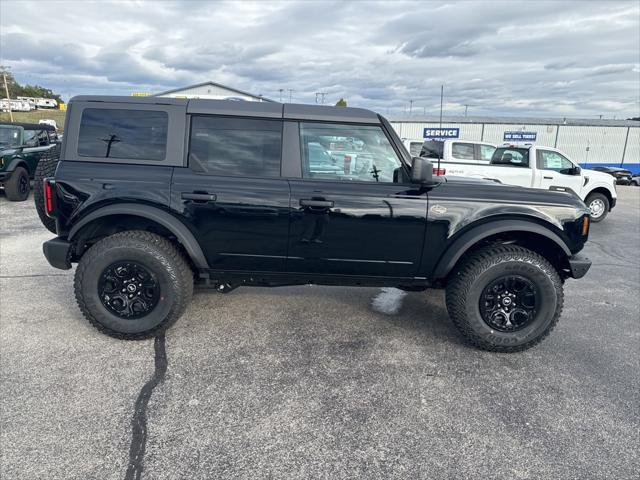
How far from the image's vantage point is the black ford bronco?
10.4ft

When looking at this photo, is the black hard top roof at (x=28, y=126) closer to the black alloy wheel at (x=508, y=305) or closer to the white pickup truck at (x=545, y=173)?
the white pickup truck at (x=545, y=173)

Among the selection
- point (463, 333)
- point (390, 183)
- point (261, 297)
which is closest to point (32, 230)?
point (261, 297)

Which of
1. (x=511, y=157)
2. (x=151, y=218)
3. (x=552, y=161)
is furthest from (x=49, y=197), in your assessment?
(x=552, y=161)

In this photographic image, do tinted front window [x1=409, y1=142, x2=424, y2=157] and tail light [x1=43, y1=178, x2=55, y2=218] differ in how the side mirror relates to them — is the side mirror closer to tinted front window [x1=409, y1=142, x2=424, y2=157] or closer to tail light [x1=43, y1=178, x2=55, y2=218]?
tail light [x1=43, y1=178, x2=55, y2=218]

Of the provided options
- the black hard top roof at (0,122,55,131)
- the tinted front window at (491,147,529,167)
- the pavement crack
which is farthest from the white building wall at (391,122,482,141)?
the pavement crack

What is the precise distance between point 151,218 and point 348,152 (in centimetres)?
162

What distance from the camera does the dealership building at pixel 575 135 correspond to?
110 feet

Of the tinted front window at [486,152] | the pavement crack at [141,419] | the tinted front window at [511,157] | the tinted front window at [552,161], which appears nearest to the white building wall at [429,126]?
the tinted front window at [486,152]

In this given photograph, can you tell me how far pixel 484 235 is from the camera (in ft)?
10.5

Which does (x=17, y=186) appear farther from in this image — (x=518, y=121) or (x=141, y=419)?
(x=518, y=121)

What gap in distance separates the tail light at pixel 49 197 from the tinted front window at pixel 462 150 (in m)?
9.62

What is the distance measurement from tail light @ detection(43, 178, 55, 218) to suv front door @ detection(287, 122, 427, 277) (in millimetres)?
1872

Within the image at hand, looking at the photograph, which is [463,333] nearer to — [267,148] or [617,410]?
[617,410]

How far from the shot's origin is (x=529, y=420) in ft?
8.39
